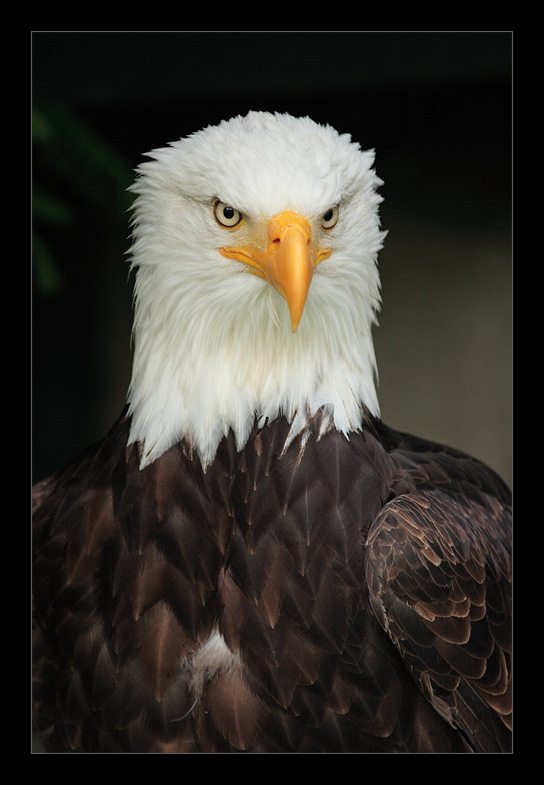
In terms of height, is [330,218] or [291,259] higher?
[330,218]

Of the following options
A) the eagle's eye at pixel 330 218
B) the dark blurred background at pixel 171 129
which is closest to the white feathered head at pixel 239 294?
the eagle's eye at pixel 330 218

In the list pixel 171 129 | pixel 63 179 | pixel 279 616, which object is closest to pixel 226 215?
pixel 171 129

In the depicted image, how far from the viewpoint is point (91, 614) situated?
180 centimetres

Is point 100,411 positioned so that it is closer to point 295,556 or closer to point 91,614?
point 91,614

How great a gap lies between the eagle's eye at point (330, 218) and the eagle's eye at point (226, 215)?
0.17 meters

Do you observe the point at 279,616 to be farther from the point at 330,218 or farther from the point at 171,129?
the point at 171,129

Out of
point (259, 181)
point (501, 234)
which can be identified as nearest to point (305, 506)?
point (259, 181)

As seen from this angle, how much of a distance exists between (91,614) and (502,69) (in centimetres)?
159

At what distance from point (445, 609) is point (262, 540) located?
417 mm

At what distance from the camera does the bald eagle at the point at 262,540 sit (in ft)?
5.42

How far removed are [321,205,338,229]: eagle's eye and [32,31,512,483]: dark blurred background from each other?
409 mm

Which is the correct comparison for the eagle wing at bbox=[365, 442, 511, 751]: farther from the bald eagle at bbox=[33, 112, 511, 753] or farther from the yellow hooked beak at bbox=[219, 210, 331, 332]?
the yellow hooked beak at bbox=[219, 210, 331, 332]

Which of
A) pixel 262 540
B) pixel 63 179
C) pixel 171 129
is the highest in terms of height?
pixel 171 129

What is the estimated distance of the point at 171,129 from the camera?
1931 mm
